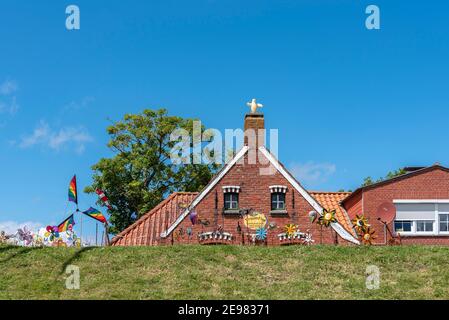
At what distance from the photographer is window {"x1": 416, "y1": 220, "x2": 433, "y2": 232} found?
3234cm

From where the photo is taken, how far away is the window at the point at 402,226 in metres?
32.3

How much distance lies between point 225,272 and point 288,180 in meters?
12.4

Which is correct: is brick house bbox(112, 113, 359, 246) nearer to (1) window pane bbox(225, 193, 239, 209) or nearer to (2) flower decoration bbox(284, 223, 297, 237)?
(1) window pane bbox(225, 193, 239, 209)

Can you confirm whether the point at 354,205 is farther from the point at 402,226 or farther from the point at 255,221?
the point at 255,221

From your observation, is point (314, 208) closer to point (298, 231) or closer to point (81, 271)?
point (298, 231)

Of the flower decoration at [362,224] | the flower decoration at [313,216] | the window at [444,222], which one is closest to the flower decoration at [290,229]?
the flower decoration at [313,216]

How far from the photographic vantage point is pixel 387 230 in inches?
1262

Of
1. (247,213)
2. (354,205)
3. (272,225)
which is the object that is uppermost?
(354,205)

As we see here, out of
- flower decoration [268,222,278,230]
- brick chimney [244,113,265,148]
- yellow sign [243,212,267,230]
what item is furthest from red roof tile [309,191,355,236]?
brick chimney [244,113,265,148]

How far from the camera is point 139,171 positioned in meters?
49.2

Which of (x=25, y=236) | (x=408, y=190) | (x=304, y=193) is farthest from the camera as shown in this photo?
(x=408, y=190)

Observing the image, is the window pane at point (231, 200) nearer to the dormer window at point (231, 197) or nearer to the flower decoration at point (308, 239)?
the dormer window at point (231, 197)

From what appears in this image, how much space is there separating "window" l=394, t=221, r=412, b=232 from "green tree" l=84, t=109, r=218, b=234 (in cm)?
1984

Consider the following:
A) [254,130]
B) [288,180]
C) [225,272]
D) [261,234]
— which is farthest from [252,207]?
[225,272]
